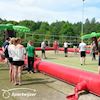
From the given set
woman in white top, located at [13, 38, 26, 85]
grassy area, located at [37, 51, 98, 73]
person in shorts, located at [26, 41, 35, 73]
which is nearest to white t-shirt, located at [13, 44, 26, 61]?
woman in white top, located at [13, 38, 26, 85]

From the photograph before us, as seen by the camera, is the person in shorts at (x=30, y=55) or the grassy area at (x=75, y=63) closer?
the person in shorts at (x=30, y=55)

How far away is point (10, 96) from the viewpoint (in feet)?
33.7

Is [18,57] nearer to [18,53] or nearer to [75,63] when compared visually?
[18,53]

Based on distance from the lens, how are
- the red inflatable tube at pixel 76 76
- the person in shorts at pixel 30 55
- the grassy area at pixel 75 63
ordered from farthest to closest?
1. the grassy area at pixel 75 63
2. the person in shorts at pixel 30 55
3. the red inflatable tube at pixel 76 76

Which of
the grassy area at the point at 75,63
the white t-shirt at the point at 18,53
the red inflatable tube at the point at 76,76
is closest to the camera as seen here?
the red inflatable tube at the point at 76,76

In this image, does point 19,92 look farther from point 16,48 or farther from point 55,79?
point 55,79

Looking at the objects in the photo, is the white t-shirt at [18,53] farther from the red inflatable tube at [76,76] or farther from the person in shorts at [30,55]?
the person in shorts at [30,55]

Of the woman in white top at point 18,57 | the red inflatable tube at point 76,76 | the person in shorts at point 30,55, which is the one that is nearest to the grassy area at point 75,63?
the person in shorts at point 30,55

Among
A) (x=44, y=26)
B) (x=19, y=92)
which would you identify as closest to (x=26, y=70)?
(x=19, y=92)

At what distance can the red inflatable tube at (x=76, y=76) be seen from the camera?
392 inches

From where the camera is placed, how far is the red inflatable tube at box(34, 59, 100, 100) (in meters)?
9.95

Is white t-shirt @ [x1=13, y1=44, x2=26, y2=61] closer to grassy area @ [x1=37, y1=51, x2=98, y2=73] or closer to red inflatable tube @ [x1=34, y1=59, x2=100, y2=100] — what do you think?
red inflatable tube @ [x1=34, y1=59, x2=100, y2=100]

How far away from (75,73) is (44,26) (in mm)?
105279

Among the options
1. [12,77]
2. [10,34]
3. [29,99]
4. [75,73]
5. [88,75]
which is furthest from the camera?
[10,34]
